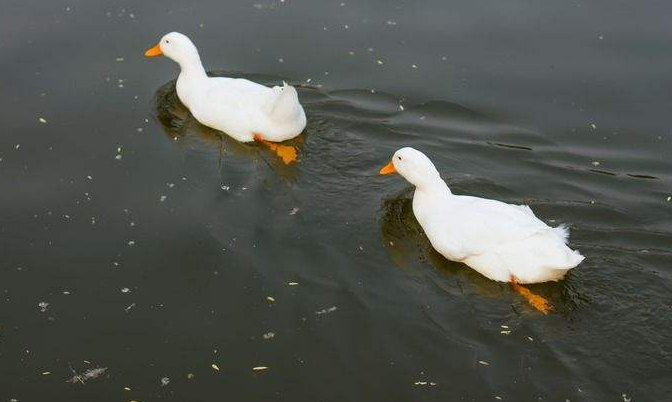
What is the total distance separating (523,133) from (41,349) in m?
5.24

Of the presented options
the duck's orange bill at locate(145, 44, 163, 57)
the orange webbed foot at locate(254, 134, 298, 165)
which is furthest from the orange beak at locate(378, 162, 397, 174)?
the duck's orange bill at locate(145, 44, 163, 57)

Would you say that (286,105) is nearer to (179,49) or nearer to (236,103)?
(236,103)

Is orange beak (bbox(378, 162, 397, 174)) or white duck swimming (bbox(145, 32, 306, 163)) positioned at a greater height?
white duck swimming (bbox(145, 32, 306, 163))

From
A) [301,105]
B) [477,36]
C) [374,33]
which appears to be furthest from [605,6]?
[301,105]

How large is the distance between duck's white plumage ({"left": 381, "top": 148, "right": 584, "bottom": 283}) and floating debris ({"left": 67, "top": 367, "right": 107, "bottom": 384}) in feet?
9.77

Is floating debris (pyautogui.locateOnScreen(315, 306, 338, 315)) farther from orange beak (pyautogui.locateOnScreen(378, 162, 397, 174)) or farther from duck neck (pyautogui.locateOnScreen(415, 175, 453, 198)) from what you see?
orange beak (pyautogui.locateOnScreen(378, 162, 397, 174))

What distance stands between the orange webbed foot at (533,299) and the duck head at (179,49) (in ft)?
14.2

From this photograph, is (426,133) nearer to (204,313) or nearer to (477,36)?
(477,36)

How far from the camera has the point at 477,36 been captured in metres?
10.5

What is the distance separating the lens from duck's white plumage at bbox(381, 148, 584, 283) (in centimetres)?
689

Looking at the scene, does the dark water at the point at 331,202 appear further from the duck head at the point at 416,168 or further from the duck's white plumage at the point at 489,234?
the duck head at the point at 416,168

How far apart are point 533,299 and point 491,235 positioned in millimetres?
622

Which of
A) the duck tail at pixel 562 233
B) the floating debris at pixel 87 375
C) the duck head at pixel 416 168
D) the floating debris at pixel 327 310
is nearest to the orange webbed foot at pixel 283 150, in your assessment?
the duck head at pixel 416 168

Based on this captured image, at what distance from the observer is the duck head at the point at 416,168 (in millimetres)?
7699
